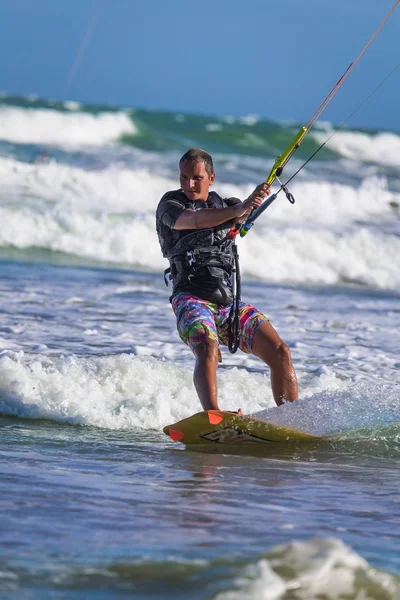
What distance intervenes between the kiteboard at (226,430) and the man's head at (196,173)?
113 centimetres

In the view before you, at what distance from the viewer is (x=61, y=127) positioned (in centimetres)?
2859

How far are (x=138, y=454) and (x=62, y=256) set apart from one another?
31.1 ft

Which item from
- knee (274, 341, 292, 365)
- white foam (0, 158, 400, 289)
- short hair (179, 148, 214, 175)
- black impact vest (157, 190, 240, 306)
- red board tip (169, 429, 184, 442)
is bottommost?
red board tip (169, 429, 184, 442)

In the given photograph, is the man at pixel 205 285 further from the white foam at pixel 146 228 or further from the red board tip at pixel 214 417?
the white foam at pixel 146 228

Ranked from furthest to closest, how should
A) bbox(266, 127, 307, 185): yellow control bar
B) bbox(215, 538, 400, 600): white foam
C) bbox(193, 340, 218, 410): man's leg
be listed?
1. bbox(266, 127, 307, 185): yellow control bar
2. bbox(193, 340, 218, 410): man's leg
3. bbox(215, 538, 400, 600): white foam

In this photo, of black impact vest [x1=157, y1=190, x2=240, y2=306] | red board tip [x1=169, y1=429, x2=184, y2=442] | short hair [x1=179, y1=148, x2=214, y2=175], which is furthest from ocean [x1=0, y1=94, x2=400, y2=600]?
short hair [x1=179, y1=148, x2=214, y2=175]

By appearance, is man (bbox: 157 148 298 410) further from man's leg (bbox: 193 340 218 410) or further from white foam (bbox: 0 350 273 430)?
white foam (bbox: 0 350 273 430)

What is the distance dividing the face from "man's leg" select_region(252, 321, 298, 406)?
2.48 ft

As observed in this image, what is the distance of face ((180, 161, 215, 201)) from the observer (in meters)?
5.10

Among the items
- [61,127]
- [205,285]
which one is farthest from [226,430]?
[61,127]

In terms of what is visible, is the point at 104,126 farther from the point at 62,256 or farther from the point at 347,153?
the point at 62,256

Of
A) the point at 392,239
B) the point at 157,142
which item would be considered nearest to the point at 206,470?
the point at 392,239

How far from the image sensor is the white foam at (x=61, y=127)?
26.4m

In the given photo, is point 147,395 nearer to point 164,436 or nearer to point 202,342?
point 164,436
